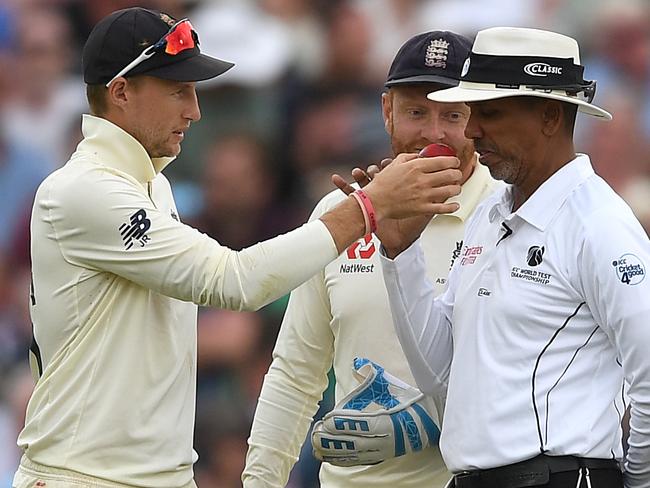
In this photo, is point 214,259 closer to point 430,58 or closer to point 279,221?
point 430,58

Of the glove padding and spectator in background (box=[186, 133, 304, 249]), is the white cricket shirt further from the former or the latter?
spectator in background (box=[186, 133, 304, 249])

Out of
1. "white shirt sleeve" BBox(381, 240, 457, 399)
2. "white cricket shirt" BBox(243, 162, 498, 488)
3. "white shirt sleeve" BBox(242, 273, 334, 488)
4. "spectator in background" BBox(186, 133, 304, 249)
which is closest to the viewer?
"white shirt sleeve" BBox(381, 240, 457, 399)

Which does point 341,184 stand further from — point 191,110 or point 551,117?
point 551,117

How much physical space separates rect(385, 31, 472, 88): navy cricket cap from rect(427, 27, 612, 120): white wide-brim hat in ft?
2.35

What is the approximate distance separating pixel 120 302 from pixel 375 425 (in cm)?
86

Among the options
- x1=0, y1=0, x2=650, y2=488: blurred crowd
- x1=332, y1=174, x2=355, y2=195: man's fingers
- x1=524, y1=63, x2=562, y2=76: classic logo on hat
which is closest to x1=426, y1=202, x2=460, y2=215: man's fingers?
x1=332, y1=174, x2=355, y2=195: man's fingers

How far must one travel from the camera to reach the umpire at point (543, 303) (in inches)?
129

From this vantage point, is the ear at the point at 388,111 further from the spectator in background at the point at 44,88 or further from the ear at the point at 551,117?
the spectator in background at the point at 44,88

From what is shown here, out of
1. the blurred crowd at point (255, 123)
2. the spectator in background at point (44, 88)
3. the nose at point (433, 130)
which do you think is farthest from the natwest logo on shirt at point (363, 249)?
the spectator in background at point (44, 88)

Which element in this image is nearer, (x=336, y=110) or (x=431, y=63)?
(x=431, y=63)

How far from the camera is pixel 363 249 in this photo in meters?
4.28

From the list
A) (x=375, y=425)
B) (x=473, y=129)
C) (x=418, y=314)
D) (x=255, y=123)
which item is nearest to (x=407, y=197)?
(x=473, y=129)

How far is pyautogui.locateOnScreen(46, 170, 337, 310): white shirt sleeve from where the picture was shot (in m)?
3.59

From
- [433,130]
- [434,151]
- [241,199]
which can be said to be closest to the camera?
[434,151]
